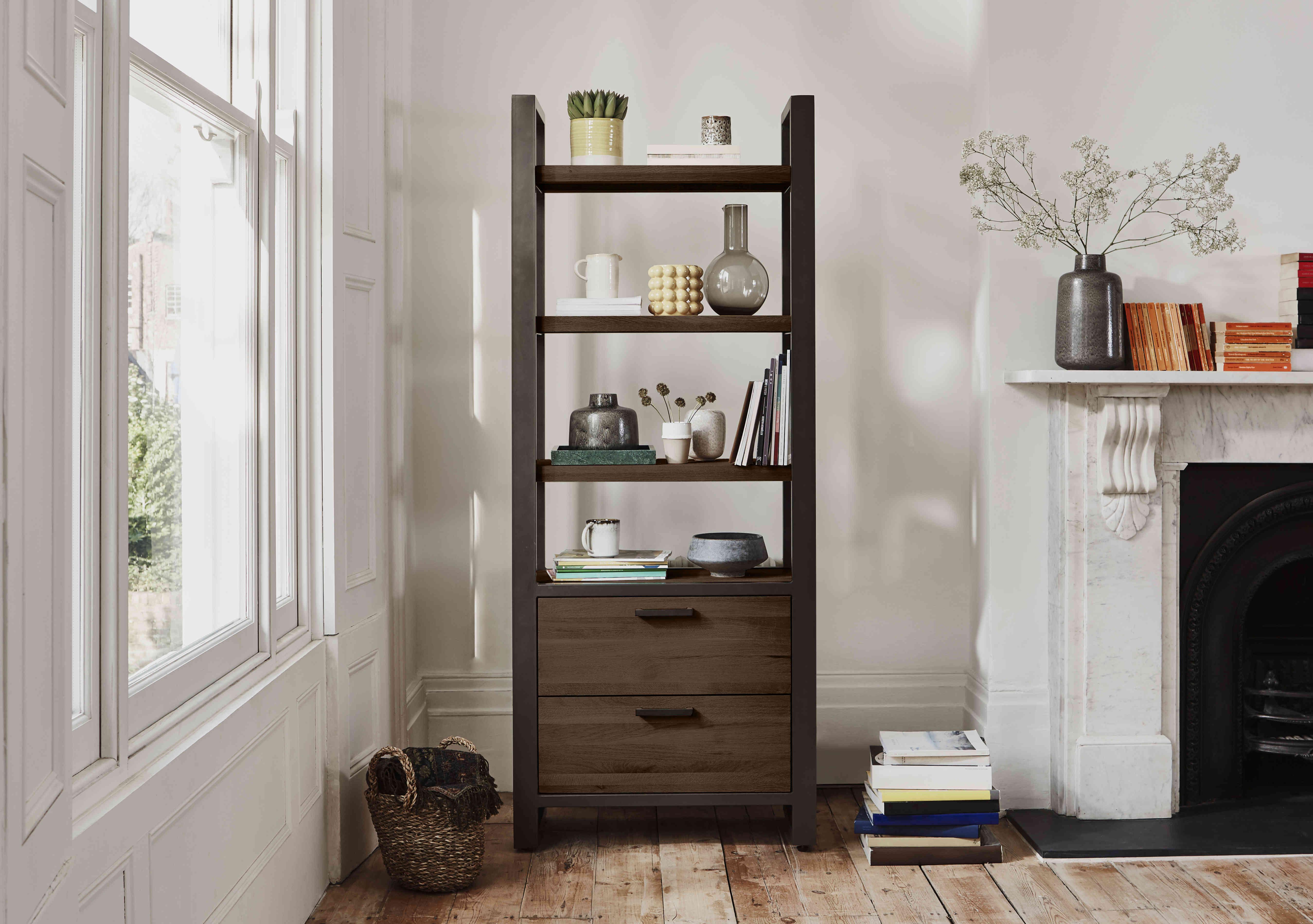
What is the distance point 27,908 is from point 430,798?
4.23 ft

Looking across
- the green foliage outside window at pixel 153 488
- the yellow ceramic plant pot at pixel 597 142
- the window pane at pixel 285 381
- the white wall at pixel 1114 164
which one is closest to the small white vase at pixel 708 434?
the yellow ceramic plant pot at pixel 597 142

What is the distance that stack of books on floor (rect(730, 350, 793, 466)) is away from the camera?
267 cm

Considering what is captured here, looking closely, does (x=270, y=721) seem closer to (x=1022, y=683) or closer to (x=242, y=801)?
(x=242, y=801)

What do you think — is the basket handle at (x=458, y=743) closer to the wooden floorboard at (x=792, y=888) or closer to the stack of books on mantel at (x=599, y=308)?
the wooden floorboard at (x=792, y=888)

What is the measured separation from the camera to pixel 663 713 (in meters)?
2.66

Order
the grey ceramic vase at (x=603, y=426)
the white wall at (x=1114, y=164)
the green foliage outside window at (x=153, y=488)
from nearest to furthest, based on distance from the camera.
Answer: the green foliage outside window at (x=153, y=488) < the grey ceramic vase at (x=603, y=426) < the white wall at (x=1114, y=164)

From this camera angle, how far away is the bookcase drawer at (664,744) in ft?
8.77

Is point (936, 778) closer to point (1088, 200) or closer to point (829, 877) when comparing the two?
point (829, 877)

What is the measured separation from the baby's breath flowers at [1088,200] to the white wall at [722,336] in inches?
8.6

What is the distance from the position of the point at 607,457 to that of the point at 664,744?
780 millimetres

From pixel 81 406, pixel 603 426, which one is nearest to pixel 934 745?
pixel 603 426

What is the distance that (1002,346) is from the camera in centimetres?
298

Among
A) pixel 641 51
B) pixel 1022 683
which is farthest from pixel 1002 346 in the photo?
pixel 641 51

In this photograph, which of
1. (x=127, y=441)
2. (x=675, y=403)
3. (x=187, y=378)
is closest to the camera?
(x=127, y=441)
